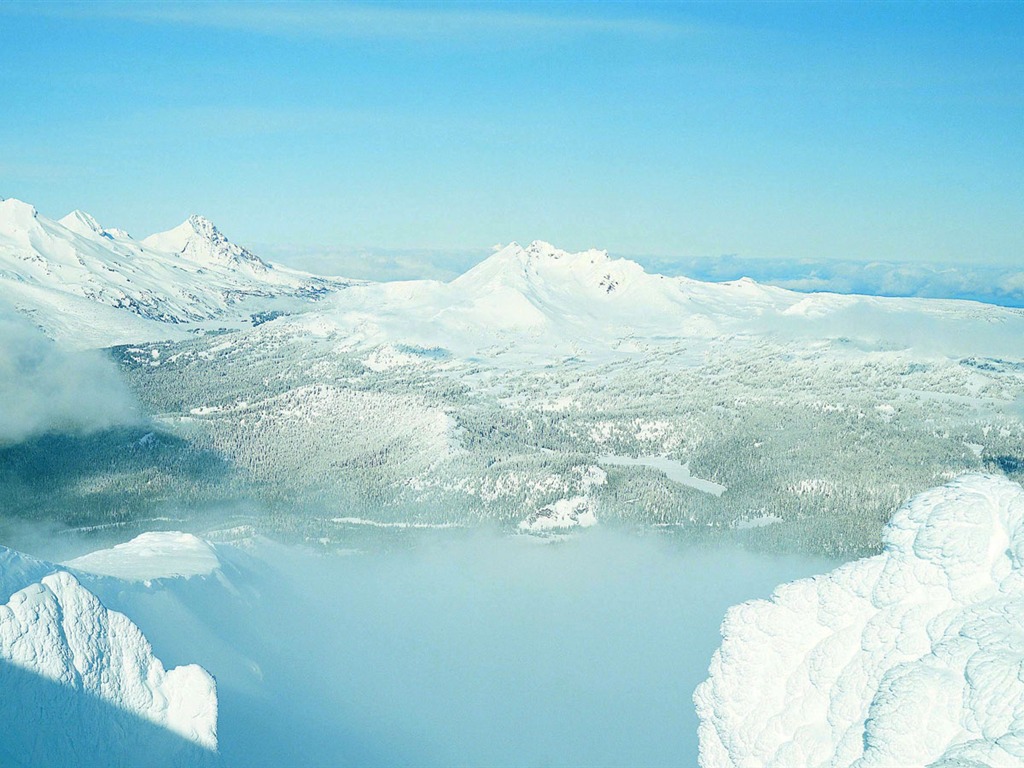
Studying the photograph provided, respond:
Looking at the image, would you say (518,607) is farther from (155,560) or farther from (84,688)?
(84,688)

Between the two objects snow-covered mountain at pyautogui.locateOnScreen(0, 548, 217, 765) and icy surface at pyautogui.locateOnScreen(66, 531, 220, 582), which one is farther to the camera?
icy surface at pyautogui.locateOnScreen(66, 531, 220, 582)

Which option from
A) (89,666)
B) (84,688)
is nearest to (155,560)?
(89,666)

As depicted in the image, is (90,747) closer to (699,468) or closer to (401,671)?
(401,671)

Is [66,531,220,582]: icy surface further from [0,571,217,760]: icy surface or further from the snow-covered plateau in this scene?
[0,571,217,760]: icy surface

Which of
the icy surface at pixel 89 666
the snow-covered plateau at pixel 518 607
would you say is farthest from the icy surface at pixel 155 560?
the icy surface at pixel 89 666

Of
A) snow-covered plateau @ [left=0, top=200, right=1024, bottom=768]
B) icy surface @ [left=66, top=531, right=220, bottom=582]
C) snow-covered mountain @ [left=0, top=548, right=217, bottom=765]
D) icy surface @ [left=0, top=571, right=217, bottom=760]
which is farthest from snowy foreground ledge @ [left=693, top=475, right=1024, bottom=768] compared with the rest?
icy surface @ [left=66, top=531, right=220, bottom=582]

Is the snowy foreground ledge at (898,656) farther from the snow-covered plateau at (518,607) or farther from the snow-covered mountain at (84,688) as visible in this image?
the snow-covered mountain at (84,688)
